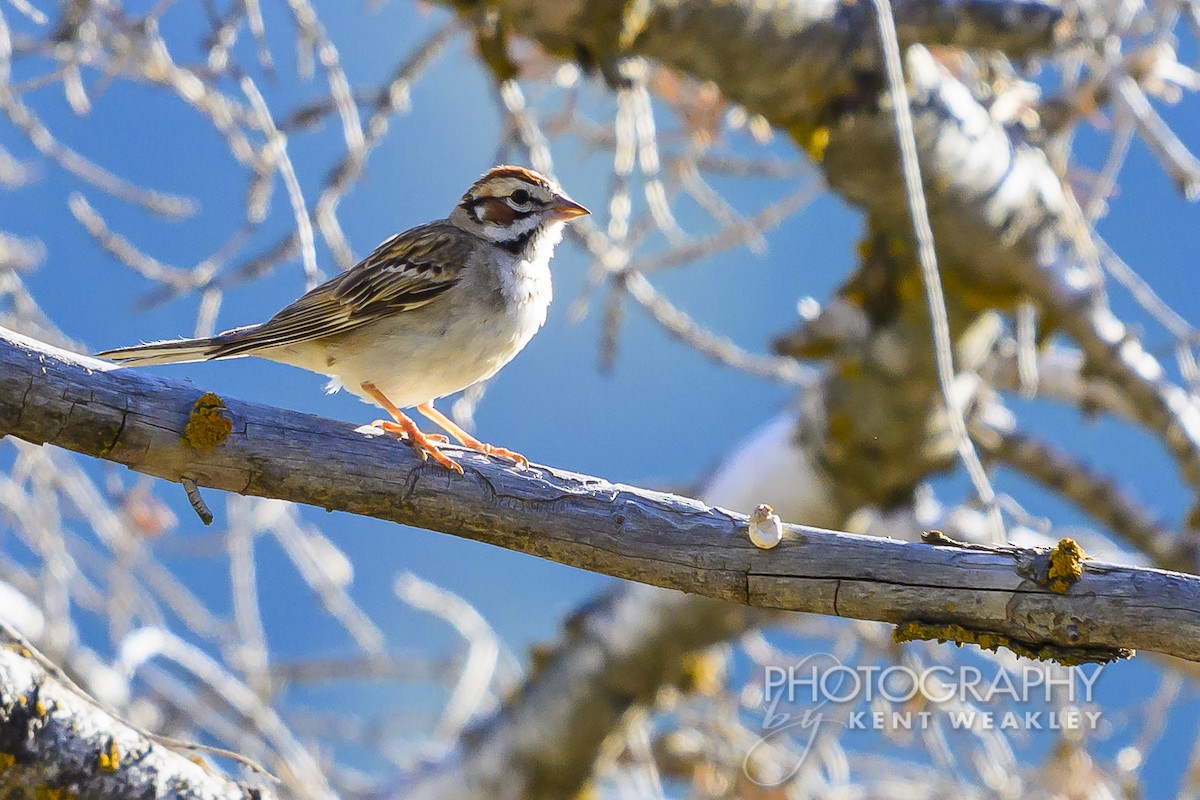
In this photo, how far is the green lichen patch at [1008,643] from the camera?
8.14 ft

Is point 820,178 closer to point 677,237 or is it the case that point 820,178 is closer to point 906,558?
point 677,237

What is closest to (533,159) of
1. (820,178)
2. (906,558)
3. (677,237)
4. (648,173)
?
(648,173)

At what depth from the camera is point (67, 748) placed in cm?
269

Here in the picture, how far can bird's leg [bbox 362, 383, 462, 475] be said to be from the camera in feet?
8.96

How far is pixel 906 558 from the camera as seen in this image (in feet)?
8.41

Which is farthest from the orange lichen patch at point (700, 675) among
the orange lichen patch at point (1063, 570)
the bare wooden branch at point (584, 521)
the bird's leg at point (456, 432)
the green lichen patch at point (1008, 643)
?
the orange lichen patch at point (1063, 570)

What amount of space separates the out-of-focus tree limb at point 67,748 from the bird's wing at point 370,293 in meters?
1.19

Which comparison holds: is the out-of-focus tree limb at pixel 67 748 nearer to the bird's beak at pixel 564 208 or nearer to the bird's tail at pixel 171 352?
the bird's tail at pixel 171 352

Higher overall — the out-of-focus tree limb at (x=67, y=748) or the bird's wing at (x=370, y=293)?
the bird's wing at (x=370, y=293)

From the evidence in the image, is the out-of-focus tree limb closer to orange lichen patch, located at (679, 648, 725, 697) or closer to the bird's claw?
the bird's claw

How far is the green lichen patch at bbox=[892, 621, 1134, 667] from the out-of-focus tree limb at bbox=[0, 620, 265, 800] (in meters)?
1.55

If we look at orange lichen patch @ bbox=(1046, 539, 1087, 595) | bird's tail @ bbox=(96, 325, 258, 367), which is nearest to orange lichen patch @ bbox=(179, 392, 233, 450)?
bird's tail @ bbox=(96, 325, 258, 367)

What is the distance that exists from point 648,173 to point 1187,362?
2.01 meters

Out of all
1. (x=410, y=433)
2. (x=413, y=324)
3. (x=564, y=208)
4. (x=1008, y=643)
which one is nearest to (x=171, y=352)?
(x=410, y=433)
